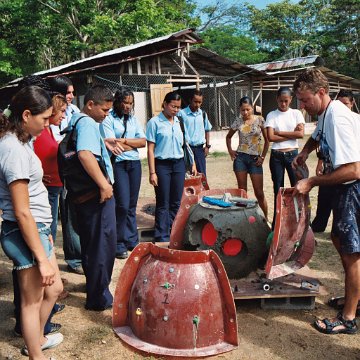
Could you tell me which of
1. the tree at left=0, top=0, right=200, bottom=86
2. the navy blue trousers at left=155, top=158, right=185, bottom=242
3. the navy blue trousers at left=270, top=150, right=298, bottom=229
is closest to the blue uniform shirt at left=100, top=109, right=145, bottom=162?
the navy blue trousers at left=155, top=158, right=185, bottom=242

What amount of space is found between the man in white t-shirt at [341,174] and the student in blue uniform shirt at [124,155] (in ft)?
7.19

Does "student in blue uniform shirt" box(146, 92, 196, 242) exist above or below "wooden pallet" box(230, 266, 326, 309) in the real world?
above

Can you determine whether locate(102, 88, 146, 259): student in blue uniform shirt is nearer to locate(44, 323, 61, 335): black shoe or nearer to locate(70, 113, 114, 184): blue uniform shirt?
locate(70, 113, 114, 184): blue uniform shirt

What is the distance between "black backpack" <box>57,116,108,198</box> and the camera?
11.1 ft

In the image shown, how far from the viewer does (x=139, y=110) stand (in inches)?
544

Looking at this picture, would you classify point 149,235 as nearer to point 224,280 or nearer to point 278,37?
point 224,280

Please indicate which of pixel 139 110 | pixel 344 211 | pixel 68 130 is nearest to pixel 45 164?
pixel 68 130

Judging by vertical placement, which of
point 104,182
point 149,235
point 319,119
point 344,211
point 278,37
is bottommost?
point 149,235

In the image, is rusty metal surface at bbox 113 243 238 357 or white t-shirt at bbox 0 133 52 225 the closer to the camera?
white t-shirt at bbox 0 133 52 225

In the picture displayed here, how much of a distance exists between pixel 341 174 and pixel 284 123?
267 centimetres

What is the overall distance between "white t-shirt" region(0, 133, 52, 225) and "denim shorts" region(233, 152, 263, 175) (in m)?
3.60

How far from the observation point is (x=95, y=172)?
3312 millimetres

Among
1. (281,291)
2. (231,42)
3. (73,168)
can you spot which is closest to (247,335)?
(281,291)

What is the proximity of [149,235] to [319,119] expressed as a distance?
313cm
